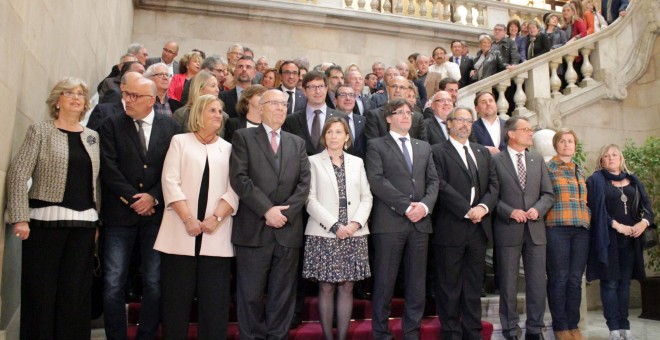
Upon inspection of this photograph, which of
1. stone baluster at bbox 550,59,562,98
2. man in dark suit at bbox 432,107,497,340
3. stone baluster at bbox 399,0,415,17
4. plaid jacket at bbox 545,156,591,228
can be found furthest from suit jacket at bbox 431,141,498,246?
stone baluster at bbox 399,0,415,17

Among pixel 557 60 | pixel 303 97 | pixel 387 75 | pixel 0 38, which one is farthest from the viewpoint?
pixel 557 60

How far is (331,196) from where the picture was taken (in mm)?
3912

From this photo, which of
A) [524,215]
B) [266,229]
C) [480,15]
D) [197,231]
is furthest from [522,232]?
[480,15]

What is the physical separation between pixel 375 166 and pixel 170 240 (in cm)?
152

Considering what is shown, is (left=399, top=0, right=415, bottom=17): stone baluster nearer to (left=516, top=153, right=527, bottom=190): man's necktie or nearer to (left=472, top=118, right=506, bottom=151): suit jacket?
(left=472, top=118, right=506, bottom=151): suit jacket

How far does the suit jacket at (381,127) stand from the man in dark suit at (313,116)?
0.28 metres

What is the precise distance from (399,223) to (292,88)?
6.60 feet

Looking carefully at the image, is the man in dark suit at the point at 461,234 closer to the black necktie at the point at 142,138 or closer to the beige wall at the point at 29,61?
the black necktie at the point at 142,138

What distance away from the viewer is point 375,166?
163 inches

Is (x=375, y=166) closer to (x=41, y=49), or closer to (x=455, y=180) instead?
(x=455, y=180)

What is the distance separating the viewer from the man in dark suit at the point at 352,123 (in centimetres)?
476

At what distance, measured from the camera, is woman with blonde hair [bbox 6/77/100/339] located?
312cm

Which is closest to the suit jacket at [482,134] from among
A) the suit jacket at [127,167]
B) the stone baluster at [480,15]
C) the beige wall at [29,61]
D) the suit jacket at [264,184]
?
the suit jacket at [264,184]

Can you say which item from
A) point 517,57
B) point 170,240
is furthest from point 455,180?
point 517,57
